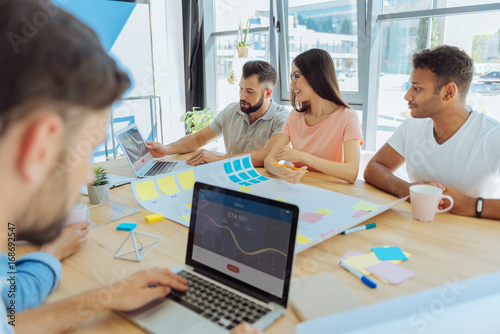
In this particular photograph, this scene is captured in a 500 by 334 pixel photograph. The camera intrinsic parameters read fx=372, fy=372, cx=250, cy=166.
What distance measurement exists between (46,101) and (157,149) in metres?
1.86

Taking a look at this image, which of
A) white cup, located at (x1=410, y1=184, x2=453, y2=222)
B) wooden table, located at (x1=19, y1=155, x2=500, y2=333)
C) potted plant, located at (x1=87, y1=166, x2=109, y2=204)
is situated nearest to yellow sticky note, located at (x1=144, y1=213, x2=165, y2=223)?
wooden table, located at (x1=19, y1=155, x2=500, y2=333)

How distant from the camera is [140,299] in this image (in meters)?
0.72

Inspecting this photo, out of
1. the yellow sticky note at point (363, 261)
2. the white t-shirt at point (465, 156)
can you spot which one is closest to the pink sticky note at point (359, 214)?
the yellow sticky note at point (363, 261)

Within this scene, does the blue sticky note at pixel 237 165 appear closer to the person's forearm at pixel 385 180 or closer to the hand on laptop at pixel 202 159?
the hand on laptop at pixel 202 159

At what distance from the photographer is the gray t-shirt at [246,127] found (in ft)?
8.13

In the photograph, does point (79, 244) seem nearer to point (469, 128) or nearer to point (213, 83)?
point (469, 128)

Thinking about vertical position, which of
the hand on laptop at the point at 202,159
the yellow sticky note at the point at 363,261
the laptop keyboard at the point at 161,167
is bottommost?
the yellow sticky note at the point at 363,261

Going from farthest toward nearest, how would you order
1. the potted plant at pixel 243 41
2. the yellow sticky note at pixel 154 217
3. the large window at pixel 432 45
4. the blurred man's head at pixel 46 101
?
the potted plant at pixel 243 41 → the large window at pixel 432 45 → the yellow sticky note at pixel 154 217 → the blurred man's head at pixel 46 101

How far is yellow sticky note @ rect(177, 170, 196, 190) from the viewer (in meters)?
1.48

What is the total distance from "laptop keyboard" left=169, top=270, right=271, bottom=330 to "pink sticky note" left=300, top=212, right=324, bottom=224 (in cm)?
46

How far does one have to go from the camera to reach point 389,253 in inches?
38.7

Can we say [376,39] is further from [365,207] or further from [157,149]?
[365,207]

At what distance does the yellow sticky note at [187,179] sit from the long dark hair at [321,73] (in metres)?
0.90

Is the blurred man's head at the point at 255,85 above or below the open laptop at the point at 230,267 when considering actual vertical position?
above
